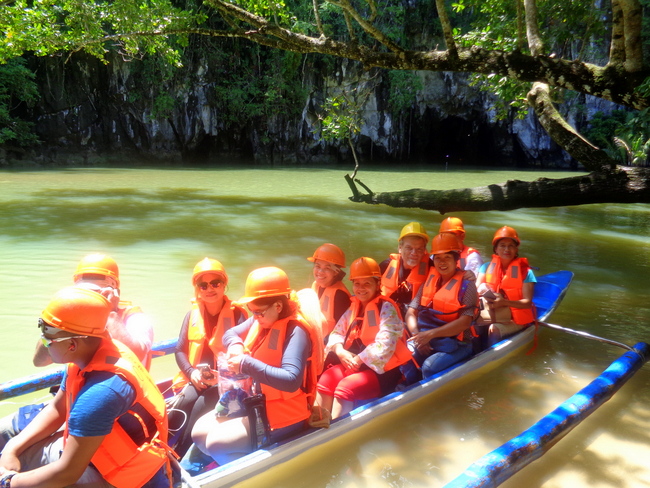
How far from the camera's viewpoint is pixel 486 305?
176 inches

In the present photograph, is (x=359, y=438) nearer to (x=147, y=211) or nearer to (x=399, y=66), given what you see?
(x=399, y=66)

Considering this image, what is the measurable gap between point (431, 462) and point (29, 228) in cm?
881

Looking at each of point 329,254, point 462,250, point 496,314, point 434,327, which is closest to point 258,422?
point 329,254

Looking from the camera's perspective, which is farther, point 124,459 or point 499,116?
point 499,116

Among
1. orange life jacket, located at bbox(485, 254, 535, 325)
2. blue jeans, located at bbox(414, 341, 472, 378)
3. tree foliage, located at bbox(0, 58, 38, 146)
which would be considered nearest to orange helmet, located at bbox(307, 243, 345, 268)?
blue jeans, located at bbox(414, 341, 472, 378)

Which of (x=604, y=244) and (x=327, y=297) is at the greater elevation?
(x=327, y=297)

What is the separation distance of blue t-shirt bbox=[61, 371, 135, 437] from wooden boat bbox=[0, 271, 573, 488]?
0.65 m

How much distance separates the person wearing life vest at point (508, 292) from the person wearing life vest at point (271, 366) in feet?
7.94

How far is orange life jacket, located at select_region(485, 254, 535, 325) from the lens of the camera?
4.44 metres

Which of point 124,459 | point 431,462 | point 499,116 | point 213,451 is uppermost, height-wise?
point 499,116

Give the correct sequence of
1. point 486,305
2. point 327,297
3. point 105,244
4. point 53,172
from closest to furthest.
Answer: point 327,297 → point 486,305 → point 105,244 → point 53,172

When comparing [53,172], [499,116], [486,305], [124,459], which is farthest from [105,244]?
[53,172]

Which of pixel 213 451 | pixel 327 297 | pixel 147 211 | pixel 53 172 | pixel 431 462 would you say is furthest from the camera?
pixel 53 172

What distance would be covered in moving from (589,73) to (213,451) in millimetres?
5358
